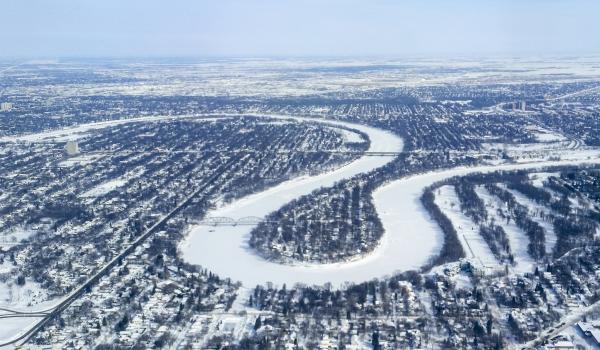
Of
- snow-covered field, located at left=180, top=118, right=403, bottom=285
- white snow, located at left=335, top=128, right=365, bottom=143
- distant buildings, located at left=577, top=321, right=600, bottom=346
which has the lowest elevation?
distant buildings, located at left=577, top=321, right=600, bottom=346

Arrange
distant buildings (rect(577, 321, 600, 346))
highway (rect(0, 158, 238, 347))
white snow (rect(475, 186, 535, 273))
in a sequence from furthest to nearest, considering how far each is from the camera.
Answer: white snow (rect(475, 186, 535, 273)) → highway (rect(0, 158, 238, 347)) → distant buildings (rect(577, 321, 600, 346))

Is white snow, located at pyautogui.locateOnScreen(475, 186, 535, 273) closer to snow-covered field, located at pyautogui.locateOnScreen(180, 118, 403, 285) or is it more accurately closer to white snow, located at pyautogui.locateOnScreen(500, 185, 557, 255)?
white snow, located at pyautogui.locateOnScreen(500, 185, 557, 255)

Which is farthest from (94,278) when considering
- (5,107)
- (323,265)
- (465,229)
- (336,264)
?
(5,107)

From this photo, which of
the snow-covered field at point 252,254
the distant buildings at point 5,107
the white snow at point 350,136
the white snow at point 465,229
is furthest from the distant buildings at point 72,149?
the distant buildings at point 5,107

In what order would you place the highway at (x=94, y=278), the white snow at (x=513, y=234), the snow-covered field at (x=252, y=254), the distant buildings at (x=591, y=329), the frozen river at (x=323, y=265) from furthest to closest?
the white snow at (x=513, y=234) < the frozen river at (x=323, y=265) < the snow-covered field at (x=252, y=254) < the highway at (x=94, y=278) < the distant buildings at (x=591, y=329)

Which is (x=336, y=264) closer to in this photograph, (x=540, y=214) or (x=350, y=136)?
(x=540, y=214)

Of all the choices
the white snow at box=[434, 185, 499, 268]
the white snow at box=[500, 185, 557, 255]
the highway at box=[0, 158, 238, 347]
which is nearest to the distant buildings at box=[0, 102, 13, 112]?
the highway at box=[0, 158, 238, 347]

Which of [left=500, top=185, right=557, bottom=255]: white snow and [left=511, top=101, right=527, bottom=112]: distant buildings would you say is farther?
[left=511, top=101, right=527, bottom=112]: distant buildings

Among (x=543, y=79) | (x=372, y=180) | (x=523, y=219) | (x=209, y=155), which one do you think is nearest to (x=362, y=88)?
(x=543, y=79)

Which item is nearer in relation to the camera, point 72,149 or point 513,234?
point 513,234

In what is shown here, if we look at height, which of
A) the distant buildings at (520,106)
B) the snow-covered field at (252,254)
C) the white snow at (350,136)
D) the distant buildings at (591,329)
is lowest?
the distant buildings at (591,329)

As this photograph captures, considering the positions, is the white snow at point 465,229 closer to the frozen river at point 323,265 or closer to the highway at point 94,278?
the frozen river at point 323,265
